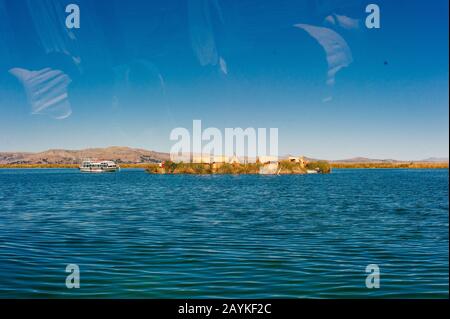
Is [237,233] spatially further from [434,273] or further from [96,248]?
[434,273]

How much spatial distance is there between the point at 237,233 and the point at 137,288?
16.7 meters

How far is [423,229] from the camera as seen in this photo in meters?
37.7

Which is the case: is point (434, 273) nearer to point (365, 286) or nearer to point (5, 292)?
point (365, 286)
